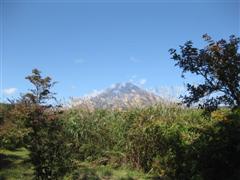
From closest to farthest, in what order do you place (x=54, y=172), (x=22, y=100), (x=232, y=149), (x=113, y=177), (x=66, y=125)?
1. (x=232, y=149)
2. (x=54, y=172)
3. (x=22, y=100)
4. (x=113, y=177)
5. (x=66, y=125)

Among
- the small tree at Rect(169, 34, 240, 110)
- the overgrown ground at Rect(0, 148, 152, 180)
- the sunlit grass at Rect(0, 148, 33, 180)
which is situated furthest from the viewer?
the sunlit grass at Rect(0, 148, 33, 180)

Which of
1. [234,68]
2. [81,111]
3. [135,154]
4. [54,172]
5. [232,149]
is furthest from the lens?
[81,111]

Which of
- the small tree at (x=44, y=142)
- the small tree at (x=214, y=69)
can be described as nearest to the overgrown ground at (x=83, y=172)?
the small tree at (x=44, y=142)

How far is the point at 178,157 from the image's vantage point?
10.1m

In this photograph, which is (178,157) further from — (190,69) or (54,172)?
(190,69)

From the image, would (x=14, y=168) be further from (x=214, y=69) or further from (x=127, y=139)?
(x=214, y=69)

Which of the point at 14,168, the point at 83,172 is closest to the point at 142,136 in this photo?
the point at 83,172

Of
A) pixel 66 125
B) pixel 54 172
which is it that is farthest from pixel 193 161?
pixel 66 125

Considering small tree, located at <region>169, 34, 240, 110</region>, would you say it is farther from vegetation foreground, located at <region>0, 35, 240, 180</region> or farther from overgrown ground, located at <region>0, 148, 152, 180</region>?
overgrown ground, located at <region>0, 148, 152, 180</region>

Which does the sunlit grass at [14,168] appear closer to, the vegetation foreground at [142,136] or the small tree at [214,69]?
the vegetation foreground at [142,136]

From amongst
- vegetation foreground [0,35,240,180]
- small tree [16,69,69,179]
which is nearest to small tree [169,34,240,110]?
vegetation foreground [0,35,240,180]

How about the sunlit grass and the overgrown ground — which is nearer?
the overgrown ground

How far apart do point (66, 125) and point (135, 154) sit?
14.0 ft

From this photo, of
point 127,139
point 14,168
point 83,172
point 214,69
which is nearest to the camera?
point 214,69
